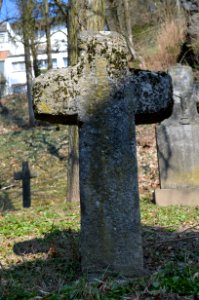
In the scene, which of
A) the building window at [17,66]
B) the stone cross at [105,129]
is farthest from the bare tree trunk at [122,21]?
the building window at [17,66]

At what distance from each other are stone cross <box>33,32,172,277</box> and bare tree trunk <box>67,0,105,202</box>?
5600mm

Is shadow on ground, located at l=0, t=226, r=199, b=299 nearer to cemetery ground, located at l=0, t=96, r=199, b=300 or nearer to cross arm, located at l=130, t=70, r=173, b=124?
cemetery ground, located at l=0, t=96, r=199, b=300

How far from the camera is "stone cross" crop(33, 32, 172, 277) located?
4.18m

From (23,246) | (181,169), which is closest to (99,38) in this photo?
(23,246)

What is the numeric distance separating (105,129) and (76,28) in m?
6.91

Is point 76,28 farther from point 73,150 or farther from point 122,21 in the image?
point 122,21

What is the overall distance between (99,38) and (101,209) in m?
1.53

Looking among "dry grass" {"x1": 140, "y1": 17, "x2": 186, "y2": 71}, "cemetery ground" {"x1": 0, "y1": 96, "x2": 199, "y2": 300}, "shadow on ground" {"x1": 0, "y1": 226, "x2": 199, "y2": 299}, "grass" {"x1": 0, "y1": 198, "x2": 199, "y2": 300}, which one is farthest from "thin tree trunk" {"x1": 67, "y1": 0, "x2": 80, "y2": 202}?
"dry grass" {"x1": 140, "y1": 17, "x2": 186, "y2": 71}

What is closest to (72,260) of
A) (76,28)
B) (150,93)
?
(150,93)

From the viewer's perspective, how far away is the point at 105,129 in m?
4.25

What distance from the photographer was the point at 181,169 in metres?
10.0

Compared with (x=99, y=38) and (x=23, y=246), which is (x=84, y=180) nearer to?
(x=99, y=38)

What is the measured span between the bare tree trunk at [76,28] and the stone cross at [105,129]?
5.60 meters

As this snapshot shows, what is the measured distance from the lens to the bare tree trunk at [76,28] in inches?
393
